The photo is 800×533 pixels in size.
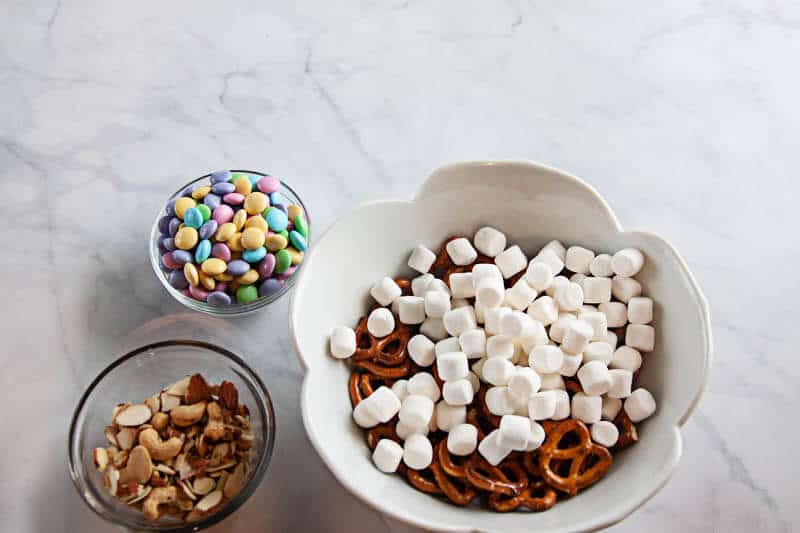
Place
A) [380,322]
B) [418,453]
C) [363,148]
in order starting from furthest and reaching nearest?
[363,148] < [380,322] < [418,453]

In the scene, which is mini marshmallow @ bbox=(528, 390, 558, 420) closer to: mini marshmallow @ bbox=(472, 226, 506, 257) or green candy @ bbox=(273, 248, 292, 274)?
mini marshmallow @ bbox=(472, 226, 506, 257)

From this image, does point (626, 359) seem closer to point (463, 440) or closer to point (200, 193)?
point (463, 440)

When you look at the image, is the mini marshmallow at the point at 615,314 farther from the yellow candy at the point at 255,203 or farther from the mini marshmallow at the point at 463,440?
the yellow candy at the point at 255,203

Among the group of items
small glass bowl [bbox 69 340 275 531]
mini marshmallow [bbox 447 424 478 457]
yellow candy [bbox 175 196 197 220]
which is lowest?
small glass bowl [bbox 69 340 275 531]

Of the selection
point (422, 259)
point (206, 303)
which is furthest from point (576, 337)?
point (206, 303)

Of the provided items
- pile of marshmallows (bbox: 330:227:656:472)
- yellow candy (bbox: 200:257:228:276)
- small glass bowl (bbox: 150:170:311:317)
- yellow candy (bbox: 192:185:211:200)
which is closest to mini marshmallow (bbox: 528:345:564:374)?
pile of marshmallows (bbox: 330:227:656:472)
